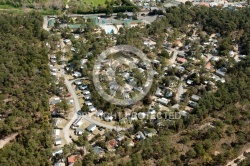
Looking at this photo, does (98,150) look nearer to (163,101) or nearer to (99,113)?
(99,113)

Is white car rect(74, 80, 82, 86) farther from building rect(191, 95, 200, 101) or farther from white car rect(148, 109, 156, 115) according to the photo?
building rect(191, 95, 200, 101)

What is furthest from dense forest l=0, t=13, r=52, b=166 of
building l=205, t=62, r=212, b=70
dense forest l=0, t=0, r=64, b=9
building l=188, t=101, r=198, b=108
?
building l=205, t=62, r=212, b=70

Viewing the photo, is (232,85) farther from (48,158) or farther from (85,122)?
(48,158)

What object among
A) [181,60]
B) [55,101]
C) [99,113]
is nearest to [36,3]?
[55,101]

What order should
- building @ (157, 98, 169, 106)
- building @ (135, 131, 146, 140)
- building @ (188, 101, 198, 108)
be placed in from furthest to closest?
building @ (157, 98, 169, 106), building @ (188, 101, 198, 108), building @ (135, 131, 146, 140)

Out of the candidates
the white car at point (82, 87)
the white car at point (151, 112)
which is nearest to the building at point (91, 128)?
the white car at point (151, 112)

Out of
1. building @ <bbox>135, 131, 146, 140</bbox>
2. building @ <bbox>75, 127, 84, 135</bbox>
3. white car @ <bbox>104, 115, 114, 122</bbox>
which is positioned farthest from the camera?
white car @ <bbox>104, 115, 114, 122</bbox>
